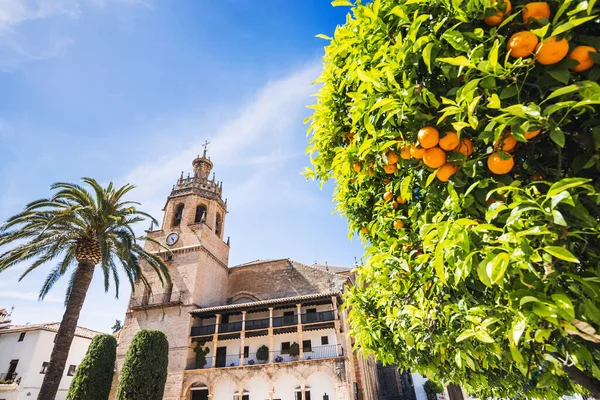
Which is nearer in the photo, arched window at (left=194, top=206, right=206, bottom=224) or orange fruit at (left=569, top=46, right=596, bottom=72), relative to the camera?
orange fruit at (left=569, top=46, right=596, bottom=72)

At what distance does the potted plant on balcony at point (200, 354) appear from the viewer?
70.3 feet

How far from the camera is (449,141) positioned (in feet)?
5.27

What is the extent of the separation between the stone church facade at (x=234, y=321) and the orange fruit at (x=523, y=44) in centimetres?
1997

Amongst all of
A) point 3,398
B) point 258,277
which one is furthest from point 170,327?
point 3,398

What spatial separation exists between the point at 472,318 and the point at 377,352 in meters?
1.89

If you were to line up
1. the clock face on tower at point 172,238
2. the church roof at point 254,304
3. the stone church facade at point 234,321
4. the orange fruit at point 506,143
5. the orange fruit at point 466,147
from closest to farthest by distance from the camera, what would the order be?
the orange fruit at point 506,143 → the orange fruit at point 466,147 → the stone church facade at point 234,321 → the church roof at point 254,304 → the clock face on tower at point 172,238

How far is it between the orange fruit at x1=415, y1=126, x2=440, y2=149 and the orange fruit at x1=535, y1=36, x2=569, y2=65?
1.67 ft

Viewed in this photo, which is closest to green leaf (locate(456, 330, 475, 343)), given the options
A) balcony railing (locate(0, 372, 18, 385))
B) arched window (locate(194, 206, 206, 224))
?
arched window (locate(194, 206, 206, 224))

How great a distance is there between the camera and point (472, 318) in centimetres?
174

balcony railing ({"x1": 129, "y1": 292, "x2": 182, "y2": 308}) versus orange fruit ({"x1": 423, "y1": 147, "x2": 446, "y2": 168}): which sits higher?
balcony railing ({"x1": 129, "y1": 292, "x2": 182, "y2": 308})

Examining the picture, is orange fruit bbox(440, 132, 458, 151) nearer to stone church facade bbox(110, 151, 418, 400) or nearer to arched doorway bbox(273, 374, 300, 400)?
stone church facade bbox(110, 151, 418, 400)

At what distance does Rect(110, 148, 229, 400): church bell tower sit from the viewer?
22.2 m

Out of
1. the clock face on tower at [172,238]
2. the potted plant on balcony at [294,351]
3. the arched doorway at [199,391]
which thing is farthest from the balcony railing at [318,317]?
the clock face on tower at [172,238]

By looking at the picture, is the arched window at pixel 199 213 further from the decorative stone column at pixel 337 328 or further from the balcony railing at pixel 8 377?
the balcony railing at pixel 8 377
